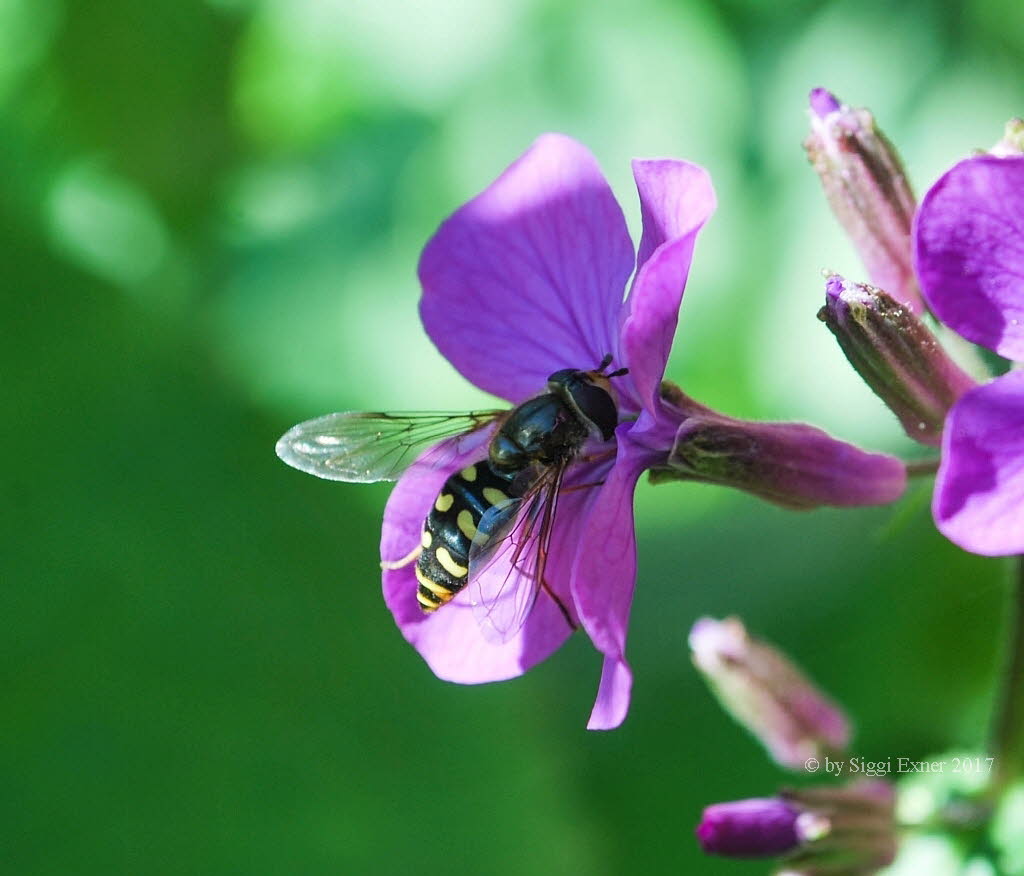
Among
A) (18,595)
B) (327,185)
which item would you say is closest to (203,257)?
(327,185)

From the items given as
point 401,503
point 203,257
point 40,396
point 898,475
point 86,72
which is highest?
point 86,72

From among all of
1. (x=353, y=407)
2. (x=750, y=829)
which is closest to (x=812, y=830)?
(x=750, y=829)

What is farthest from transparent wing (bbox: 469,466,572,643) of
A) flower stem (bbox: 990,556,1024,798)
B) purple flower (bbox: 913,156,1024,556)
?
flower stem (bbox: 990,556,1024,798)

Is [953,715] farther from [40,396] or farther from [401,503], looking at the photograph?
[40,396]

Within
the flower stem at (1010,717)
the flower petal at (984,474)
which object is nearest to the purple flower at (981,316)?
the flower petal at (984,474)

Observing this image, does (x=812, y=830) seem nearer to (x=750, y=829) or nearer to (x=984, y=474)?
(x=750, y=829)

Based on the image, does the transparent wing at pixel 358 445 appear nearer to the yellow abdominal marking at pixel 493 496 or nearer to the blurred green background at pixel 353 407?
the yellow abdominal marking at pixel 493 496
